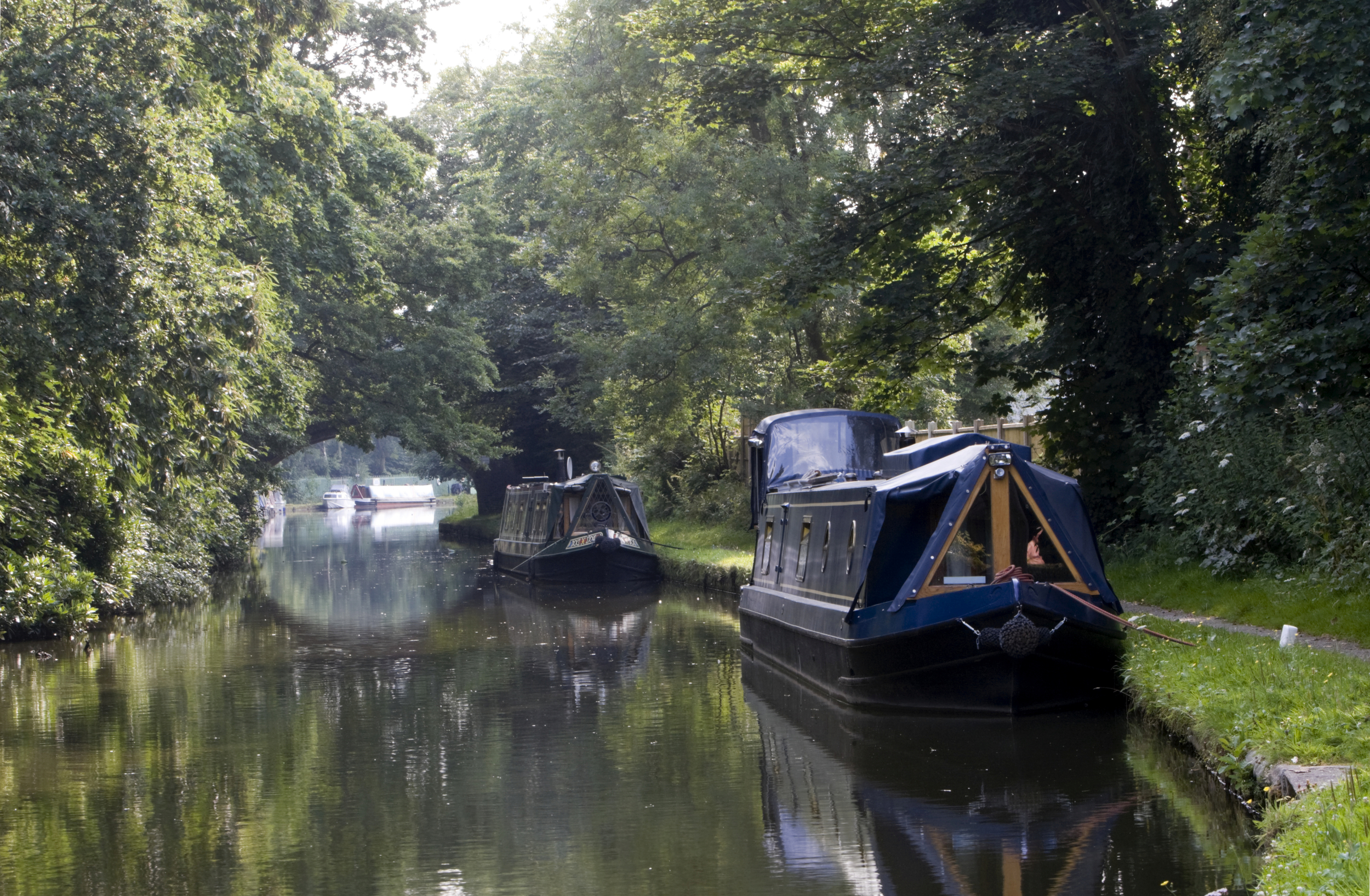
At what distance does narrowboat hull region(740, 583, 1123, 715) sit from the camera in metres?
9.87

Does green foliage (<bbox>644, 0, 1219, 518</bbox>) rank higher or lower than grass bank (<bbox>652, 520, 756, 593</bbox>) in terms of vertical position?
higher

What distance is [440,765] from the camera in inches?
371

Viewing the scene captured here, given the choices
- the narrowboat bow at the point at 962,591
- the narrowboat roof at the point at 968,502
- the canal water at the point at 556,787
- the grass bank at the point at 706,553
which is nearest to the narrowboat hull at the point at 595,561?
the grass bank at the point at 706,553

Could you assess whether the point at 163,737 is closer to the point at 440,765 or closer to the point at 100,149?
the point at 440,765

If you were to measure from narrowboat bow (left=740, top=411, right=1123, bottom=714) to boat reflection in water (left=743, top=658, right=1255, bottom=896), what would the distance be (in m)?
0.32

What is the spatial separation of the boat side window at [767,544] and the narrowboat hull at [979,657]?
4.40m

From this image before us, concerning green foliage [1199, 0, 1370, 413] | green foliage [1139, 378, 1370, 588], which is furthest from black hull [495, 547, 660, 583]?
green foliage [1199, 0, 1370, 413]

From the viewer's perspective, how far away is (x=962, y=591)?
9.96 meters

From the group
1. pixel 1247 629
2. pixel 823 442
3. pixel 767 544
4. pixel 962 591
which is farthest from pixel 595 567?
pixel 962 591

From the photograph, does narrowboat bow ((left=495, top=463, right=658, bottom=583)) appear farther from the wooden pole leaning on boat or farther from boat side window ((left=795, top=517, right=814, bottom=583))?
the wooden pole leaning on boat

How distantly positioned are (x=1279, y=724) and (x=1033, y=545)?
3.79m

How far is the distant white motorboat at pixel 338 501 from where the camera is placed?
86.1m

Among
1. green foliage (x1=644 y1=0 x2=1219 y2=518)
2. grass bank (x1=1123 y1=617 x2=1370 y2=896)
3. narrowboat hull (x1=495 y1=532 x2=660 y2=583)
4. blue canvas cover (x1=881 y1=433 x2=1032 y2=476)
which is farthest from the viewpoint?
narrowboat hull (x1=495 y1=532 x2=660 y2=583)

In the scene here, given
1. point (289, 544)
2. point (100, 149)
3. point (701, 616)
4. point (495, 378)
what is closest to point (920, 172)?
point (701, 616)
